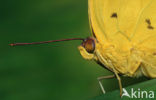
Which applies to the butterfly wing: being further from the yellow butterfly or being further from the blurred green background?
the blurred green background

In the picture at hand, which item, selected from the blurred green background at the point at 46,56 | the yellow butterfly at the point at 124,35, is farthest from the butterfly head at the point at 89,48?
the blurred green background at the point at 46,56

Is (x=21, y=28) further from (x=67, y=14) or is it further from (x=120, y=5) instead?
(x=120, y=5)

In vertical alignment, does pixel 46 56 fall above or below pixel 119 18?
below

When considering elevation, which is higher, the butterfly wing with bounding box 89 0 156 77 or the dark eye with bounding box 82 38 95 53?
the butterfly wing with bounding box 89 0 156 77

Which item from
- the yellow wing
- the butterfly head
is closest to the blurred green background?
the butterfly head

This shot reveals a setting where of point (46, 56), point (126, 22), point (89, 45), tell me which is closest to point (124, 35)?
point (126, 22)

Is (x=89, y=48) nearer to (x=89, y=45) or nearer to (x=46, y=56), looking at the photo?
(x=89, y=45)

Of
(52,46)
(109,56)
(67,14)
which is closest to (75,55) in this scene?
(52,46)
